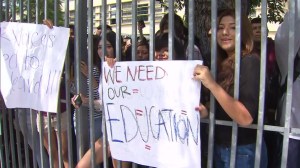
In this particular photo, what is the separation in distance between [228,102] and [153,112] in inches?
18.8

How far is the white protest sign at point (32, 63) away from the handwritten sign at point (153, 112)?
0.54m

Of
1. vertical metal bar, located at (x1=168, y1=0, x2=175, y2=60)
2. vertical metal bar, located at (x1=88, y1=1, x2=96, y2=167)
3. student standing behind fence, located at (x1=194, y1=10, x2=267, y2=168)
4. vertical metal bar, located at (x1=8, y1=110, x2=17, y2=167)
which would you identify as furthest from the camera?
vertical metal bar, located at (x1=8, y1=110, x2=17, y2=167)

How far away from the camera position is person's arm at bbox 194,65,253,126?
6.54ft

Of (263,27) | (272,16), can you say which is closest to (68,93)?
(263,27)

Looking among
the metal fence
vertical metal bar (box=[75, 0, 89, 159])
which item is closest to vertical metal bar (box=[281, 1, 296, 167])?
the metal fence

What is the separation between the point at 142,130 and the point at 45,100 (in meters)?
0.96

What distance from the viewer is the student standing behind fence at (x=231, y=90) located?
2014 millimetres

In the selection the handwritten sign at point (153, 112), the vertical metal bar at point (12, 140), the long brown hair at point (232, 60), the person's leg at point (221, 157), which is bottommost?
the vertical metal bar at point (12, 140)

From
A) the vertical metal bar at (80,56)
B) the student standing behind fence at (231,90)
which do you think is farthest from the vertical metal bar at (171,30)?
the vertical metal bar at (80,56)

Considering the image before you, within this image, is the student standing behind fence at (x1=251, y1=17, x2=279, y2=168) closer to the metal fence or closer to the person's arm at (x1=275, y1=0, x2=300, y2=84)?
the person's arm at (x1=275, y1=0, x2=300, y2=84)

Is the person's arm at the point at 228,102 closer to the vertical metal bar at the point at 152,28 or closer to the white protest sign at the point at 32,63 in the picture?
the vertical metal bar at the point at 152,28

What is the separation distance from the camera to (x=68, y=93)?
2.88 meters

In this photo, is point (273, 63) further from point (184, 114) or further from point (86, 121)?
point (86, 121)

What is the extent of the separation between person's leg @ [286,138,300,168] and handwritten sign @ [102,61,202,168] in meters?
0.54
